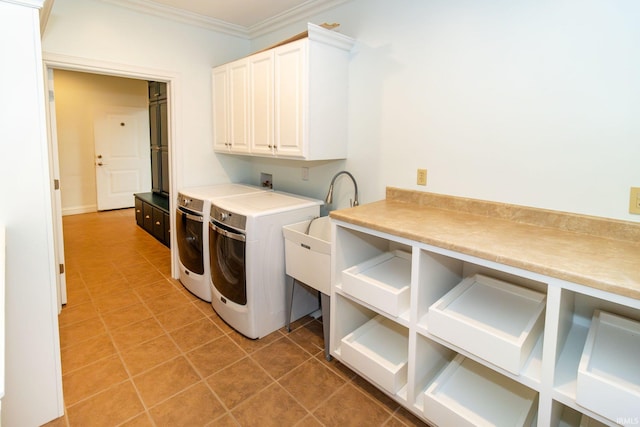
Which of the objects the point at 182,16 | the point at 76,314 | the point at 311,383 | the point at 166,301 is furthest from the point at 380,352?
the point at 182,16

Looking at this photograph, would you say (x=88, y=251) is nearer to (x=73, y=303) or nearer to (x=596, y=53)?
(x=73, y=303)

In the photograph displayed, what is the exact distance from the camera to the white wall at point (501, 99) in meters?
1.54

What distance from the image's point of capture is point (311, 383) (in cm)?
201

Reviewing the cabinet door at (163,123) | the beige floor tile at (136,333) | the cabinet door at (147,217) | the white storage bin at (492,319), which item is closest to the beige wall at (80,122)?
the cabinet door at (147,217)

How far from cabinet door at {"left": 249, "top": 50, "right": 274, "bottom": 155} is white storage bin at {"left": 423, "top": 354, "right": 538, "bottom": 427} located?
198 centimetres

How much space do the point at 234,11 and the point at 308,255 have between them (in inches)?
88.4

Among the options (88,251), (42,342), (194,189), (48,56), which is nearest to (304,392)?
(42,342)

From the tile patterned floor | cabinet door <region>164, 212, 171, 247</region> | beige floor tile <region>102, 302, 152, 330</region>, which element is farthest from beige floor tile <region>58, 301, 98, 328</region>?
cabinet door <region>164, 212, 171, 247</region>

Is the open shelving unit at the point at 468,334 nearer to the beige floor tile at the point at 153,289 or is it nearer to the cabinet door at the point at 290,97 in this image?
the cabinet door at the point at 290,97

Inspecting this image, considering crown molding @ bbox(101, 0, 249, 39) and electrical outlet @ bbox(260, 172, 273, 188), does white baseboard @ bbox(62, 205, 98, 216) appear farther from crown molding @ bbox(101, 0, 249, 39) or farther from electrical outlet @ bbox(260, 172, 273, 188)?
crown molding @ bbox(101, 0, 249, 39)

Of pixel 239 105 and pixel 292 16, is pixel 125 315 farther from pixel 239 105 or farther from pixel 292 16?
pixel 292 16

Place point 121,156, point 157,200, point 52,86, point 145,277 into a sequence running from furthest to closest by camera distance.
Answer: point 121,156 → point 157,200 → point 145,277 → point 52,86

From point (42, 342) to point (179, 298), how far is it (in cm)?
144

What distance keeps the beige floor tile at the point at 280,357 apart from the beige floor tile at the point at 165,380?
40 centimetres
